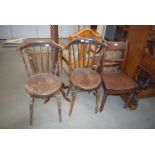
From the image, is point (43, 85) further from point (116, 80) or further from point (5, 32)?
point (5, 32)

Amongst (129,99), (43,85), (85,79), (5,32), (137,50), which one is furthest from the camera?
(5,32)

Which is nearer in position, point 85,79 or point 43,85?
point 43,85

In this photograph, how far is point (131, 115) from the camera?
2.09m

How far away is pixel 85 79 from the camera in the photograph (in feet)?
5.99

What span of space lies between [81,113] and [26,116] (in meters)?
0.71

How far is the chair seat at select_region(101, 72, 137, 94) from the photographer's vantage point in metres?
1.83

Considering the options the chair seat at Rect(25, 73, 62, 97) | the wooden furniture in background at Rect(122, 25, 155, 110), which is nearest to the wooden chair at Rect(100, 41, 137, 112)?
the wooden furniture in background at Rect(122, 25, 155, 110)

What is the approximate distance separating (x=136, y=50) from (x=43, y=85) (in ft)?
4.08

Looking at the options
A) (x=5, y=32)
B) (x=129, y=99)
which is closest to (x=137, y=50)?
(x=129, y=99)

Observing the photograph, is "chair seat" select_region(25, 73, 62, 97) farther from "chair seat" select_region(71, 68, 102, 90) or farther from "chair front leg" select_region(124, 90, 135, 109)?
"chair front leg" select_region(124, 90, 135, 109)

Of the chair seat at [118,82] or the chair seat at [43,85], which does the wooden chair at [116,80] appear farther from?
the chair seat at [43,85]

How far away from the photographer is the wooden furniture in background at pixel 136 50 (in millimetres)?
1829
